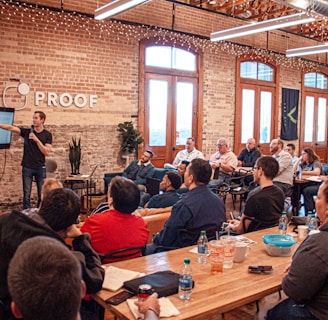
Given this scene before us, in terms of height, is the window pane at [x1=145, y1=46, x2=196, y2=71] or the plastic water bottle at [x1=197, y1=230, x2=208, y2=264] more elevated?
the window pane at [x1=145, y1=46, x2=196, y2=71]

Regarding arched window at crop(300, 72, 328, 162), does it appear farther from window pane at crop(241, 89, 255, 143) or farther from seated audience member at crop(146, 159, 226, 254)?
seated audience member at crop(146, 159, 226, 254)

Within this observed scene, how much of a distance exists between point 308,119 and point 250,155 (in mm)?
5557

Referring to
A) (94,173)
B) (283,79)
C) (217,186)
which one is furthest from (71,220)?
(283,79)

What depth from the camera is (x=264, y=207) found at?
3.93 m

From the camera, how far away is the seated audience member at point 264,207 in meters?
3.93

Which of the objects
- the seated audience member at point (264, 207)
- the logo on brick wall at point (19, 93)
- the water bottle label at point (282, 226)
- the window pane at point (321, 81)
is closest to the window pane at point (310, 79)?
the window pane at point (321, 81)

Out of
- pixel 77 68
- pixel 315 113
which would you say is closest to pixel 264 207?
pixel 77 68

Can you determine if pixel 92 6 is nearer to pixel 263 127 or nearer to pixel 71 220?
pixel 263 127

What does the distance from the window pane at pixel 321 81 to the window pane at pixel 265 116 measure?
2926mm

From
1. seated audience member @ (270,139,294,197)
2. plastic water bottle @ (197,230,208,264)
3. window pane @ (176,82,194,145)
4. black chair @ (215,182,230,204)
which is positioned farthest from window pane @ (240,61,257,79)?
plastic water bottle @ (197,230,208,264)

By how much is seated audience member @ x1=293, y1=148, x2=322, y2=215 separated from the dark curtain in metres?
4.97

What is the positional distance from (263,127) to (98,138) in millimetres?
5600

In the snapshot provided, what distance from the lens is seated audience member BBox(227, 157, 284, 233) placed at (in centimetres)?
393

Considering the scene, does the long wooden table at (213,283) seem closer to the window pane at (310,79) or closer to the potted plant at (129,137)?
the potted plant at (129,137)
